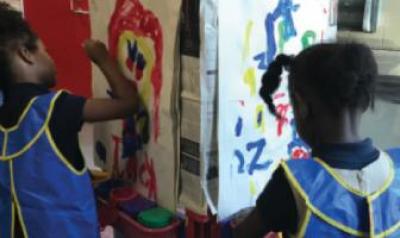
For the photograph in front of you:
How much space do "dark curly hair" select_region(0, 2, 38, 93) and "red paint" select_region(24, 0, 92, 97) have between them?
5.27ft

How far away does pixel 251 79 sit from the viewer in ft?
3.11

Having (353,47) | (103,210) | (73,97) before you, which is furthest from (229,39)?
(103,210)

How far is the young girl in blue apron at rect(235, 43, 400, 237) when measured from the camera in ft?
2.56

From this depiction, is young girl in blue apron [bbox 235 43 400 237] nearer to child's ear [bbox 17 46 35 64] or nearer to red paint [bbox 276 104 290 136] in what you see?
red paint [bbox 276 104 290 136]

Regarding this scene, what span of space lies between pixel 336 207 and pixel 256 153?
0.24 metres

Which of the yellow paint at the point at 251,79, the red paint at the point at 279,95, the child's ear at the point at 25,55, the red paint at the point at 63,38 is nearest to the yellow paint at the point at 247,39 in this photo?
the yellow paint at the point at 251,79

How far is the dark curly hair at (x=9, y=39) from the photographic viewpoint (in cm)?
104

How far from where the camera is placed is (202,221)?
933 millimetres

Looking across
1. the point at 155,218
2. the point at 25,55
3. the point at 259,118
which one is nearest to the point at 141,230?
the point at 155,218

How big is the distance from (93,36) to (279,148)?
0.45m

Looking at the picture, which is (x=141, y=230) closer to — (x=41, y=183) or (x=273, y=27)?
(x=41, y=183)

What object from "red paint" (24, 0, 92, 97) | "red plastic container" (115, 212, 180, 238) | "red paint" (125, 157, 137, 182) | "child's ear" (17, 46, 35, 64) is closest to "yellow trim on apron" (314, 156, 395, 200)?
"red plastic container" (115, 212, 180, 238)

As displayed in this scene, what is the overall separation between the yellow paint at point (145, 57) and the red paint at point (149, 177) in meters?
0.11

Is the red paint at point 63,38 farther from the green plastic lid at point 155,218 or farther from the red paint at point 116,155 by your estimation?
the green plastic lid at point 155,218
